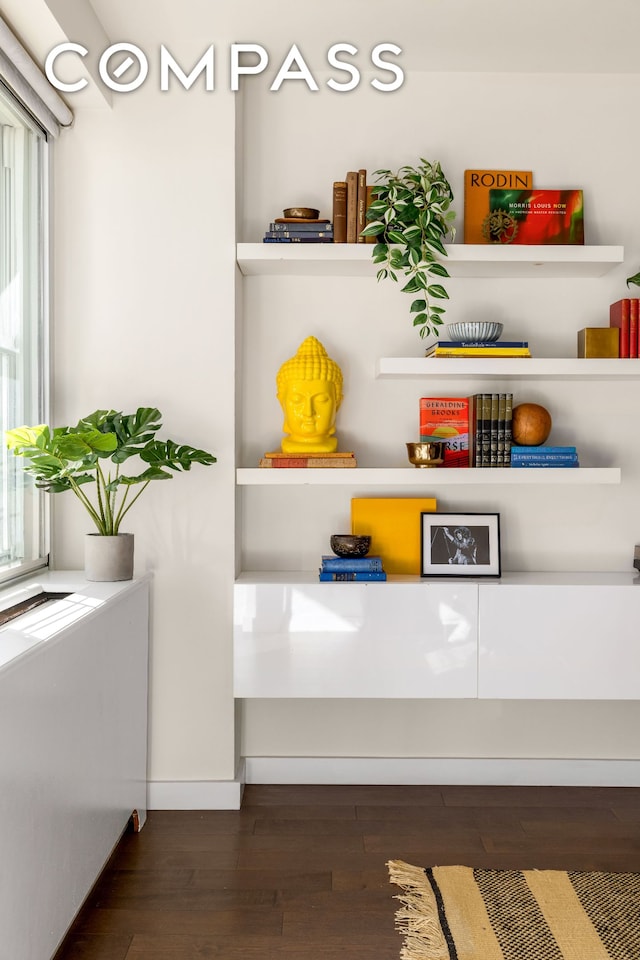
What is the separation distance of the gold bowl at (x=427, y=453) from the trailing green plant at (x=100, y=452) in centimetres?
70

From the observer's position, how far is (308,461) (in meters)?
2.72

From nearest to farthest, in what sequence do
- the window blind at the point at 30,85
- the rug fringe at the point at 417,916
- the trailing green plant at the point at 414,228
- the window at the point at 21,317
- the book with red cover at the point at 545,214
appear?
the rug fringe at the point at 417,916 → the window blind at the point at 30,85 → the window at the point at 21,317 → the trailing green plant at the point at 414,228 → the book with red cover at the point at 545,214

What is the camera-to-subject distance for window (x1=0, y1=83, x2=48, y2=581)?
2334 millimetres

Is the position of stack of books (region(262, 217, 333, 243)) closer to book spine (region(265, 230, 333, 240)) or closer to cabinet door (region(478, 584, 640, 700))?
book spine (region(265, 230, 333, 240))

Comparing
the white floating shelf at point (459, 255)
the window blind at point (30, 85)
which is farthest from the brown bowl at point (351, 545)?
the window blind at point (30, 85)

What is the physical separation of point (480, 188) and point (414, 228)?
0.50 meters

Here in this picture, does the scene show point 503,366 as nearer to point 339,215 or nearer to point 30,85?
point 339,215

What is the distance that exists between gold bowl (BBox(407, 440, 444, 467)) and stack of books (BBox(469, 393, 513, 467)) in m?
0.13

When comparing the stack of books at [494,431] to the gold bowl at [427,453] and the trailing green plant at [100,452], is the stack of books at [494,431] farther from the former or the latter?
the trailing green plant at [100,452]

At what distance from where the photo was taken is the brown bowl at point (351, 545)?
2.74m

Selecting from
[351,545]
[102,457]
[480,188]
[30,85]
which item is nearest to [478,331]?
[480,188]

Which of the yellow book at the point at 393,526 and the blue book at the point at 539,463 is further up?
the blue book at the point at 539,463

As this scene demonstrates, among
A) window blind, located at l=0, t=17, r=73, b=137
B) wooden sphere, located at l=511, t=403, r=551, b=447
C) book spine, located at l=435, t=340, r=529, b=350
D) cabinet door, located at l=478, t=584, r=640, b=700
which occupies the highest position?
window blind, located at l=0, t=17, r=73, b=137

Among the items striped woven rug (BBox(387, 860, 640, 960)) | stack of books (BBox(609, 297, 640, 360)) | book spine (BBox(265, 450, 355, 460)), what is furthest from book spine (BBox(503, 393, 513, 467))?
striped woven rug (BBox(387, 860, 640, 960))
